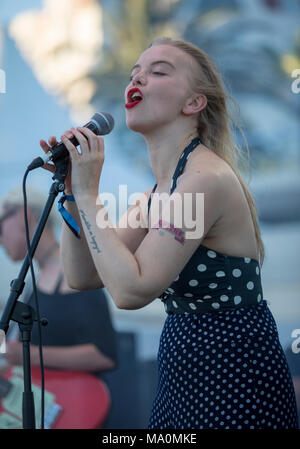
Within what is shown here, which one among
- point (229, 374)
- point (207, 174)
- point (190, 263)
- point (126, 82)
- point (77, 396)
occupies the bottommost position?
point (77, 396)

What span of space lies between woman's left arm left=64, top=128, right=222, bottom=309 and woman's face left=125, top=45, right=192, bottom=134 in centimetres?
16

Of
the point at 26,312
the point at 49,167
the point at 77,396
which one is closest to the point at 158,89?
the point at 49,167

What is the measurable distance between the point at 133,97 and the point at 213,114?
237 mm

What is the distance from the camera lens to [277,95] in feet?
9.02

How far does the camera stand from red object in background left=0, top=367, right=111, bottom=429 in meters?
2.71

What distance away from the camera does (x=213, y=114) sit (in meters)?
1.46

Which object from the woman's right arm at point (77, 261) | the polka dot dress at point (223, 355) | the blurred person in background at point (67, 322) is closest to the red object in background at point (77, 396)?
the blurred person in background at point (67, 322)

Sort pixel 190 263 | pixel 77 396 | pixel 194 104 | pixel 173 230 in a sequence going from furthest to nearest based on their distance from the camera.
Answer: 1. pixel 77 396
2. pixel 194 104
3. pixel 190 263
4. pixel 173 230

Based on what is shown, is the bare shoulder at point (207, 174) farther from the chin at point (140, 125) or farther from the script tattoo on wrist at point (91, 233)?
the script tattoo on wrist at point (91, 233)

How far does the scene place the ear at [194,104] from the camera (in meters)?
1.36

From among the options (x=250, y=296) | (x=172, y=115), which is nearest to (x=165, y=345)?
(x=250, y=296)

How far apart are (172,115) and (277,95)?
158 cm

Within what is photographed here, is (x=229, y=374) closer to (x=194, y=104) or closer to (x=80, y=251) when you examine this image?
(x=80, y=251)

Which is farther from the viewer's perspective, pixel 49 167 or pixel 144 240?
pixel 49 167
